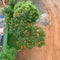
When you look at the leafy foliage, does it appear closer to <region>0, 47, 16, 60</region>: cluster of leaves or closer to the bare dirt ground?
<region>0, 47, 16, 60</region>: cluster of leaves

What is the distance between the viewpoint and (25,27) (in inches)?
202

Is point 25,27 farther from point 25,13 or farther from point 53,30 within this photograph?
point 53,30

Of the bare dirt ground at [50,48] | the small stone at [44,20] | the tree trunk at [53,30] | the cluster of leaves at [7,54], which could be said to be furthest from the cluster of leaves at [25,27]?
the small stone at [44,20]

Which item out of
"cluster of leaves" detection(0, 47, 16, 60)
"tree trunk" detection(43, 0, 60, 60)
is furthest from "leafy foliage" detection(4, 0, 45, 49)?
"tree trunk" detection(43, 0, 60, 60)

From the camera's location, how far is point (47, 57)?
596 cm

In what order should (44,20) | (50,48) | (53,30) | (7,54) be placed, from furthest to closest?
(44,20) → (53,30) → (50,48) → (7,54)

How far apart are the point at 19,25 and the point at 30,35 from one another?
17.2 inches

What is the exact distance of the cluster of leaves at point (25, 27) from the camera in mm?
5102

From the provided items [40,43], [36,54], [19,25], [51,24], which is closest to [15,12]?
[19,25]

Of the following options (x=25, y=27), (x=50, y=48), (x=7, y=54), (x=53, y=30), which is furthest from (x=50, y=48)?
(x=7, y=54)

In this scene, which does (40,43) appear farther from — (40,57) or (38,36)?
(40,57)

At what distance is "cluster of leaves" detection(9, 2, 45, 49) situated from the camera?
5.10m

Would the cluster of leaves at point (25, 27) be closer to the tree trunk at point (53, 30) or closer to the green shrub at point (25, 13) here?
the green shrub at point (25, 13)

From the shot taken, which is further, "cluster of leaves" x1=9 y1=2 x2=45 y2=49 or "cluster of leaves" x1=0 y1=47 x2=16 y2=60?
"cluster of leaves" x1=9 y1=2 x2=45 y2=49
